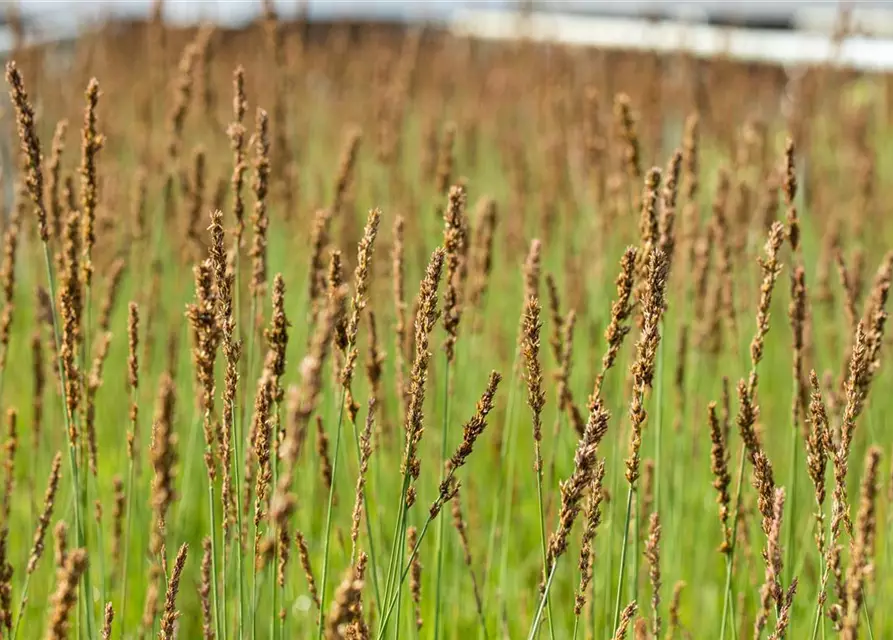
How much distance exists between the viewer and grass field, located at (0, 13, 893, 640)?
4.49 feet

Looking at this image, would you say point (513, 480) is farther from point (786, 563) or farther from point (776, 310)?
point (776, 310)

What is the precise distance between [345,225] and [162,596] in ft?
5.05

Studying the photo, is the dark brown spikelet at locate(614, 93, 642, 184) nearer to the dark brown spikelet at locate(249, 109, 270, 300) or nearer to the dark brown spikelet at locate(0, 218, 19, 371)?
the dark brown spikelet at locate(249, 109, 270, 300)

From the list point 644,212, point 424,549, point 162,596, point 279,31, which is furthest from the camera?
point 279,31

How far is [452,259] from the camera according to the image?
170 centimetres

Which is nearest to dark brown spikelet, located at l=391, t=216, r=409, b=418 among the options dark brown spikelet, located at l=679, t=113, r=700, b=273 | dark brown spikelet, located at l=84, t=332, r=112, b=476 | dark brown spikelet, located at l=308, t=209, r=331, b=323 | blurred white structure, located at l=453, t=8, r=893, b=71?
dark brown spikelet, located at l=308, t=209, r=331, b=323

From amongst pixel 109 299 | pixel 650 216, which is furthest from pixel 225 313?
pixel 109 299

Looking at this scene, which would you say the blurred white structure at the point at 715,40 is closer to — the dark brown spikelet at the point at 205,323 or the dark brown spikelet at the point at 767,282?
the dark brown spikelet at the point at 767,282

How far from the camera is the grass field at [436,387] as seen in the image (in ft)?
4.49

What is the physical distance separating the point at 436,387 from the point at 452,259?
53.5 inches

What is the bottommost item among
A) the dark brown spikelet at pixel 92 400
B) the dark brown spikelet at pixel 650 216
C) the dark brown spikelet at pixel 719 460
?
the dark brown spikelet at pixel 719 460

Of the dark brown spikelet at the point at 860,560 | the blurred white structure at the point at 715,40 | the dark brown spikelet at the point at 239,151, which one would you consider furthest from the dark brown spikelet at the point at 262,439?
the blurred white structure at the point at 715,40

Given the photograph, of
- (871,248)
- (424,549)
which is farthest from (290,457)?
(871,248)

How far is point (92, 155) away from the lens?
5.47ft
